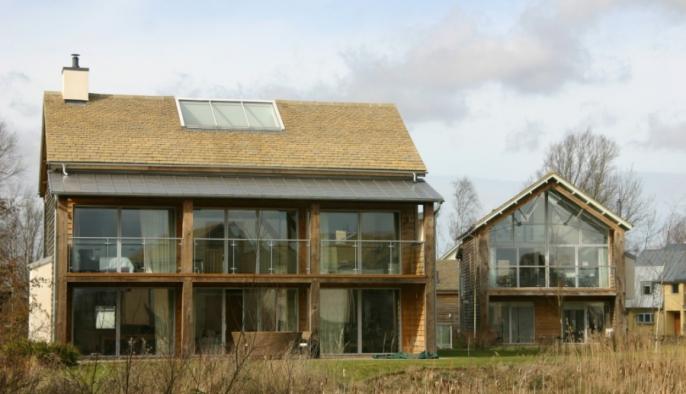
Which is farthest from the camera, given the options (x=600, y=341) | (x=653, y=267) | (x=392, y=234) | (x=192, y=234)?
(x=653, y=267)

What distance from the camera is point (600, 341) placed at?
→ 890 inches

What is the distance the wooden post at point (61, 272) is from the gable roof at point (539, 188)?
14.1 m

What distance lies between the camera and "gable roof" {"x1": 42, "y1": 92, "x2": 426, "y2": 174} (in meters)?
31.5

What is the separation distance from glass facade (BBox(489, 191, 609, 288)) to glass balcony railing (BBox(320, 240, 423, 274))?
25.2 ft

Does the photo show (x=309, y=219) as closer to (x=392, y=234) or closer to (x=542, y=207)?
(x=392, y=234)


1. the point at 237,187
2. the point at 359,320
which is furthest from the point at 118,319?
the point at 359,320

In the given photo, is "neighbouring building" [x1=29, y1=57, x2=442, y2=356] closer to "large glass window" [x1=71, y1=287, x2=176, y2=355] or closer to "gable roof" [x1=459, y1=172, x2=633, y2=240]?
"large glass window" [x1=71, y1=287, x2=176, y2=355]

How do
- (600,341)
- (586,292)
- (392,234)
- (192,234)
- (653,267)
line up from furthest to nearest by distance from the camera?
(653,267) < (586,292) < (392,234) < (192,234) < (600,341)

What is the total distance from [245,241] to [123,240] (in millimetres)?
3051

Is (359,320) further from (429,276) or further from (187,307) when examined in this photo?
(187,307)

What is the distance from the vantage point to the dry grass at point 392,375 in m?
15.0

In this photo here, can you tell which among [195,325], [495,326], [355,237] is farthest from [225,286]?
[495,326]

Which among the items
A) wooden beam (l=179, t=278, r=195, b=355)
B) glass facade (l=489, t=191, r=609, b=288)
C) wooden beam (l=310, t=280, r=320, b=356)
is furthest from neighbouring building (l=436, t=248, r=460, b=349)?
wooden beam (l=179, t=278, r=195, b=355)

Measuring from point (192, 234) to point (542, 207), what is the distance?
522 inches
